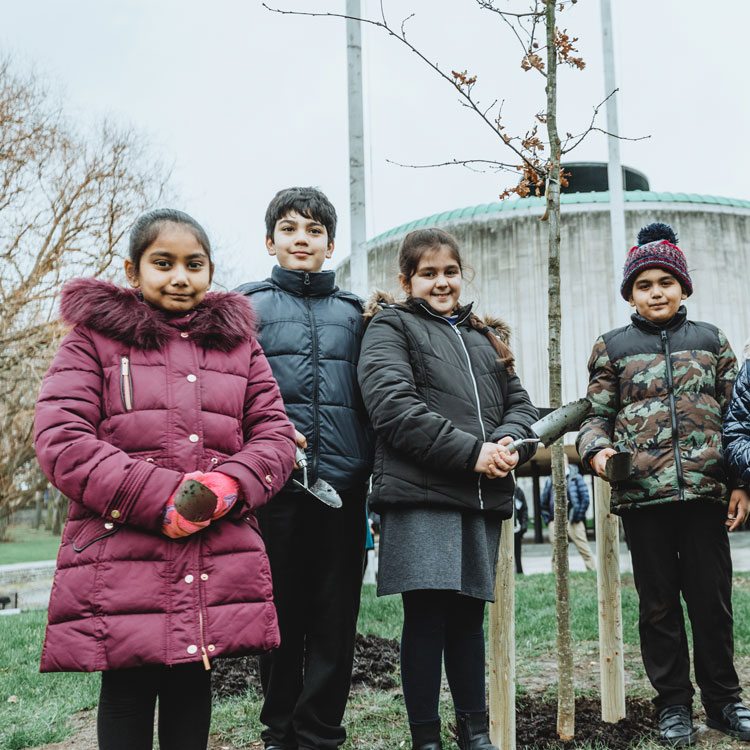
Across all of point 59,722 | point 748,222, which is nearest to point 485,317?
point 59,722

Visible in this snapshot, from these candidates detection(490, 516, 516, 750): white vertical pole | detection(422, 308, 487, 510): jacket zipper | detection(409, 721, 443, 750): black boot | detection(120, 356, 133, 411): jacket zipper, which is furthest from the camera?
detection(490, 516, 516, 750): white vertical pole

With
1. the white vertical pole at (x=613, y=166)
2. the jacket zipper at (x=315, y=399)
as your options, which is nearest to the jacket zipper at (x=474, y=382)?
the jacket zipper at (x=315, y=399)

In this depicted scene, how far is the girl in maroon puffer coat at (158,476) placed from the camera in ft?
6.98

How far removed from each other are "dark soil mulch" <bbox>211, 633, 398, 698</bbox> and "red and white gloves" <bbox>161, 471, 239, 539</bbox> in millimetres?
2237

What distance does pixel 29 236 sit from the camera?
1795cm

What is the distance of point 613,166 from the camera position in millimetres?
12883

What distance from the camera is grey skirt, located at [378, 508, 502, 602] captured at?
2.67m

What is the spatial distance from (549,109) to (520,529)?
29.7 ft

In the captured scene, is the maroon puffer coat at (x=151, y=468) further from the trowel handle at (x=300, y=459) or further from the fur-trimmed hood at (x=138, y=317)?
the trowel handle at (x=300, y=459)

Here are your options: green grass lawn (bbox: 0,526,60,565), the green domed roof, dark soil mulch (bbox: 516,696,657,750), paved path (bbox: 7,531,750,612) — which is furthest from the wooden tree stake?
the green domed roof

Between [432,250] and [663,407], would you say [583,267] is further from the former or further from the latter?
[432,250]

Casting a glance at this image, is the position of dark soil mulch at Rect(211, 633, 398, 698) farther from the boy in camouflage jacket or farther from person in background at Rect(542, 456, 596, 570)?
person in background at Rect(542, 456, 596, 570)

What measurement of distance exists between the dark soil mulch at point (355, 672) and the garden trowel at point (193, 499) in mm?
2313

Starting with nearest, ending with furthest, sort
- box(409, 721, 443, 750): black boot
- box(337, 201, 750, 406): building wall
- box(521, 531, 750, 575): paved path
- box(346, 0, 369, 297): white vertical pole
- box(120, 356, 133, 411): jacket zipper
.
→ box(120, 356, 133, 411): jacket zipper < box(409, 721, 443, 750): black boot < box(346, 0, 369, 297): white vertical pole < box(521, 531, 750, 575): paved path < box(337, 201, 750, 406): building wall
